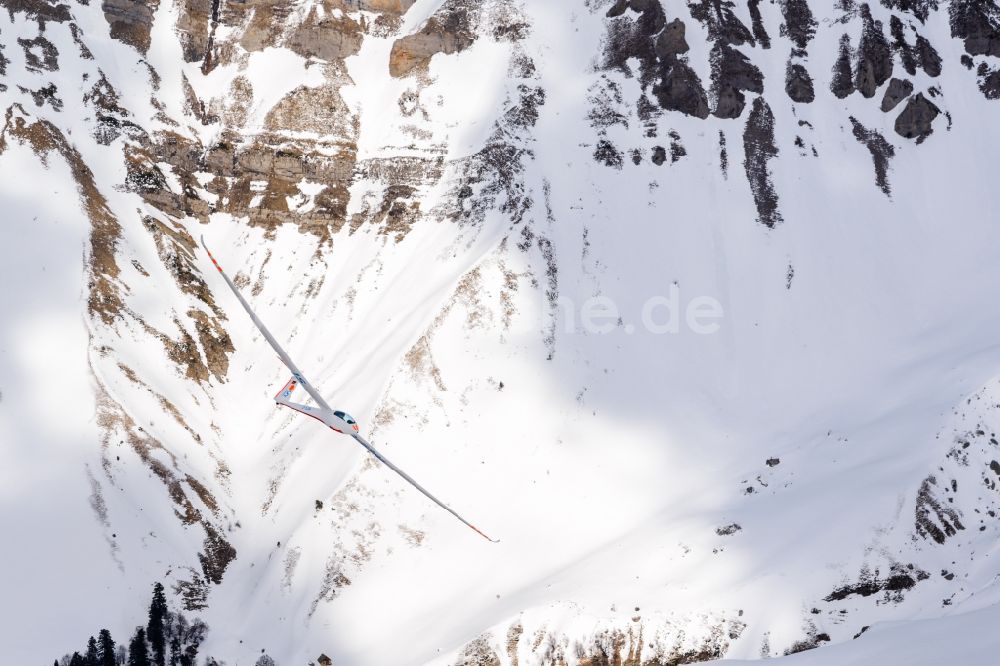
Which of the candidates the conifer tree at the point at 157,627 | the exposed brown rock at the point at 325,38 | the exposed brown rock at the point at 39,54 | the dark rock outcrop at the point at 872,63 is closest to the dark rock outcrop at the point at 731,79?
the dark rock outcrop at the point at 872,63

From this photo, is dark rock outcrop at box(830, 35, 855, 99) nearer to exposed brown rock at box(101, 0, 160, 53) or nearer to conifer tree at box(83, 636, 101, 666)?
exposed brown rock at box(101, 0, 160, 53)

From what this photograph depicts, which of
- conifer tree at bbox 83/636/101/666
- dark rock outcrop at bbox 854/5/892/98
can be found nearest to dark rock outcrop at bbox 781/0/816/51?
dark rock outcrop at bbox 854/5/892/98

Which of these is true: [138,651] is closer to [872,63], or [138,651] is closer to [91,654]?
[91,654]

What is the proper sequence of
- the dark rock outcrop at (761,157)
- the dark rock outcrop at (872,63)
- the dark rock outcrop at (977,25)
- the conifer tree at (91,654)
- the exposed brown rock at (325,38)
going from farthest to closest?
the exposed brown rock at (325,38)
the dark rock outcrop at (977,25)
the dark rock outcrop at (872,63)
the dark rock outcrop at (761,157)
the conifer tree at (91,654)

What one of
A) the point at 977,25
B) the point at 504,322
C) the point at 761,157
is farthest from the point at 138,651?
the point at 977,25

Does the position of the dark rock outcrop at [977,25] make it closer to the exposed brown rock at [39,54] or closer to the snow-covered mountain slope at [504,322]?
the snow-covered mountain slope at [504,322]

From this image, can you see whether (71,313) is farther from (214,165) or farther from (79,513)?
(214,165)
